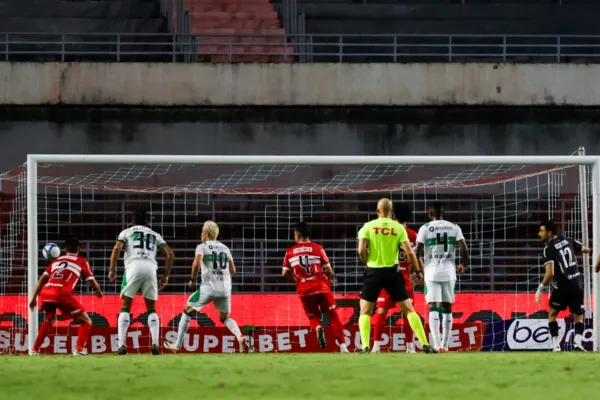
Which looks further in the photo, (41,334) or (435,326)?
(41,334)

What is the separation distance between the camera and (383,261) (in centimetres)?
1338

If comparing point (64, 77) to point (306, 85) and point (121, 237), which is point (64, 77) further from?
point (121, 237)

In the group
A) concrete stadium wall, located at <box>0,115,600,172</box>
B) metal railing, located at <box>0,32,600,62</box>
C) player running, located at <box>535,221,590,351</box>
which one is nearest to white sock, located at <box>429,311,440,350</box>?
player running, located at <box>535,221,590,351</box>

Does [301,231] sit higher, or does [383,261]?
[301,231]

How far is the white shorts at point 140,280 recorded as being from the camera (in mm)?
14211

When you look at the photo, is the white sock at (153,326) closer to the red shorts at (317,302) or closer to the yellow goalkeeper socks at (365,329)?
the red shorts at (317,302)

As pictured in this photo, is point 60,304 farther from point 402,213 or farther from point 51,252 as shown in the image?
point 402,213

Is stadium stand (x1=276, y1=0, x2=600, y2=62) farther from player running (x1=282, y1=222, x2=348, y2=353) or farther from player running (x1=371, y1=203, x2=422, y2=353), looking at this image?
player running (x1=371, y1=203, x2=422, y2=353)

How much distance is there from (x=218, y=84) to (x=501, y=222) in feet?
23.1

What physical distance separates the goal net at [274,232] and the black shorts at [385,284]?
78.0 inches

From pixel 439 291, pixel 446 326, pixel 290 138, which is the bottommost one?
pixel 446 326

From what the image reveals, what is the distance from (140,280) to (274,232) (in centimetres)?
857

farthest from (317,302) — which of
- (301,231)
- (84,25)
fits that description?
(84,25)

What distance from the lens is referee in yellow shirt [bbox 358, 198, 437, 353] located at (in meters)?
13.4
